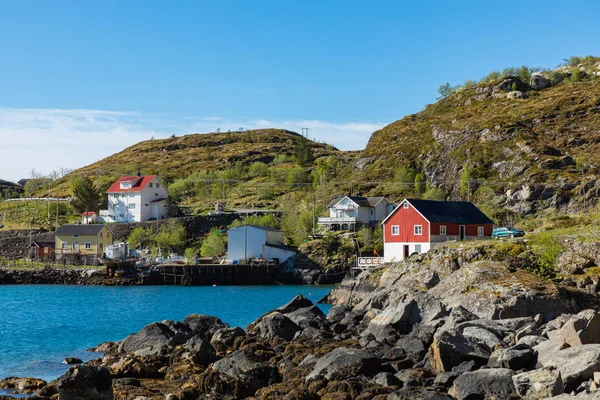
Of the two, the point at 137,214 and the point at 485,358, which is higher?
the point at 137,214

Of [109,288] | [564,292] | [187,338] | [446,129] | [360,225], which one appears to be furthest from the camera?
[446,129]

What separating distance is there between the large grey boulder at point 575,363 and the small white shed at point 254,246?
7394cm

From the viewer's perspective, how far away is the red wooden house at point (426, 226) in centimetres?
6806

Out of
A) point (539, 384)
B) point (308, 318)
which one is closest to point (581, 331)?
point (539, 384)

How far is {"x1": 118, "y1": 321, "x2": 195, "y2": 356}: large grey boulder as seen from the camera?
2894 cm

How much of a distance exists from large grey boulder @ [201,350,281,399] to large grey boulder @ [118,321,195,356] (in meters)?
6.60

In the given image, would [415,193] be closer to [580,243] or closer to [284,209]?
[284,209]

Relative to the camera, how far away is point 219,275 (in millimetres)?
89688

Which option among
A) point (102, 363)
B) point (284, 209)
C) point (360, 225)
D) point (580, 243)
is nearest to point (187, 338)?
point (102, 363)

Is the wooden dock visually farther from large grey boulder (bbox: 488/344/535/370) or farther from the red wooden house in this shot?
large grey boulder (bbox: 488/344/535/370)

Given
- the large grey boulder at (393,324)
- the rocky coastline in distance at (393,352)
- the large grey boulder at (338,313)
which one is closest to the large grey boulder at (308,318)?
the rocky coastline in distance at (393,352)

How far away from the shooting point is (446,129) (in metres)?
146

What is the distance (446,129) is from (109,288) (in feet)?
274

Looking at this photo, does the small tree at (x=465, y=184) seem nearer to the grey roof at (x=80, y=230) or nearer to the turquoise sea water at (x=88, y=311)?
the turquoise sea water at (x=88, y=311)
